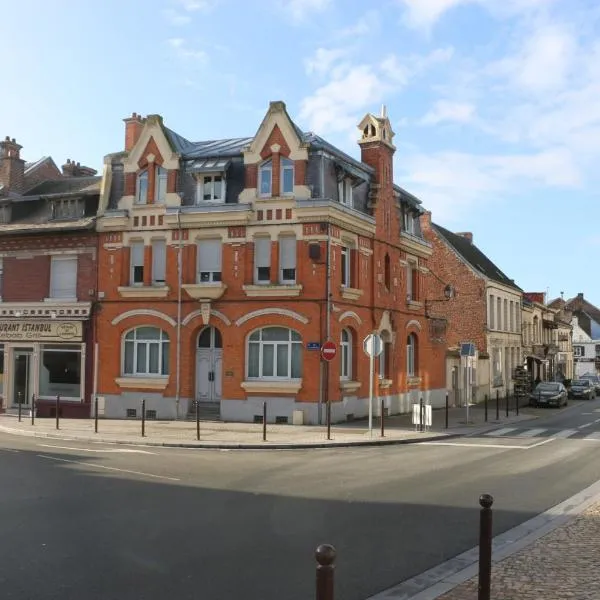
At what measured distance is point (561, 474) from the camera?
14109mm

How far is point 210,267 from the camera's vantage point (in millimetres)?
25688

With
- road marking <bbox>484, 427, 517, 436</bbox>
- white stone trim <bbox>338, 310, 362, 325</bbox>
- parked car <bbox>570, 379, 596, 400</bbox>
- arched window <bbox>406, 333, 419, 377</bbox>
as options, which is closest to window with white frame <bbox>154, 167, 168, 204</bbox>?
white stone trim <bbox>338, 310, 362, 325</bbox>

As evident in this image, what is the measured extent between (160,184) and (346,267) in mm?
7694

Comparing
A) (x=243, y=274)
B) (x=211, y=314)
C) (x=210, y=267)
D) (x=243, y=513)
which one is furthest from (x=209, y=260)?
(x=243, y=513)

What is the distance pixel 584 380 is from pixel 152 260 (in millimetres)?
35781

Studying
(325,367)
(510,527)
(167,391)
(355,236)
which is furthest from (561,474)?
(167,391)

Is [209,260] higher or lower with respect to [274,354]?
higher

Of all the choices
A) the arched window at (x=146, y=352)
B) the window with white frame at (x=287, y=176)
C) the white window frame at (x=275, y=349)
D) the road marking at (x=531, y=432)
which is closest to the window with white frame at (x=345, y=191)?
the window with white frame at (x=287, y=176)

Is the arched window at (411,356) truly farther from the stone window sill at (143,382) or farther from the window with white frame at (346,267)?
the stone window sill at (143,382)

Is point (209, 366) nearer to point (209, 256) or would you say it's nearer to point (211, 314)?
point (211, 314)

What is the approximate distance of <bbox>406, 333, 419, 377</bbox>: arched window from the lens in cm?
3145

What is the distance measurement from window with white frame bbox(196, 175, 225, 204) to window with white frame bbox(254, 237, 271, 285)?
2.29 m

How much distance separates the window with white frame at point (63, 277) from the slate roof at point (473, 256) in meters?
24.1

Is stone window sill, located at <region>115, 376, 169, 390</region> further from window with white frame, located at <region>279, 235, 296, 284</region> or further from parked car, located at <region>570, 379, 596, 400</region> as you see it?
parked car, located at <region>570, 379, 596, 400</region>
